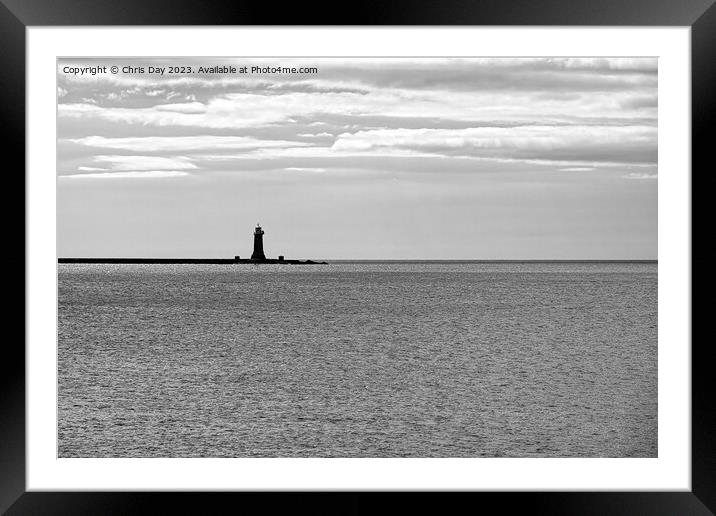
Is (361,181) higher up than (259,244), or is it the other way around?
(361,181)

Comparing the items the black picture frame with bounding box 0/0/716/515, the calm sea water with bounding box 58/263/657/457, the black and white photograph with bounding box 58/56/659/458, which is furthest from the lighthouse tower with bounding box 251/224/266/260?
the black picture frame with bounding box 0/0/716/515

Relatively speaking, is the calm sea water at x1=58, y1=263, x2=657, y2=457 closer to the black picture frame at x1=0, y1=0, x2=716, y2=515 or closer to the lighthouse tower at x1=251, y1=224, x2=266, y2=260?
the black picture frame at x1=0, y1=0, x2=716, y2=515

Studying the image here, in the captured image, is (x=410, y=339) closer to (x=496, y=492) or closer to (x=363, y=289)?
(x=363, y=289)

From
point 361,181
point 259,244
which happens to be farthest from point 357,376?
point 259,244

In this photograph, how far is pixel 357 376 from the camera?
15.1 m
